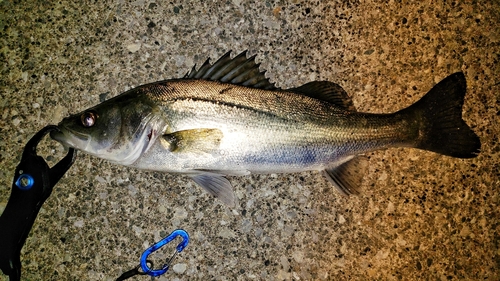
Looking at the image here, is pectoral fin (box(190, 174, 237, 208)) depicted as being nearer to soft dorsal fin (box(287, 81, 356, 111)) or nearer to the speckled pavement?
the speckled pavement

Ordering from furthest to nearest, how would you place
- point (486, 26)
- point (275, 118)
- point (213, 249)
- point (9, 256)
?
point (486, 26), point (213, 249), point (9, 256), point (275, 118)

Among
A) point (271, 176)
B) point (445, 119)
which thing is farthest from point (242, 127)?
point (445, 119)

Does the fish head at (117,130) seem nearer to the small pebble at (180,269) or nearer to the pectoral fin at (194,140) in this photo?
the pectoral fin at (194,140)

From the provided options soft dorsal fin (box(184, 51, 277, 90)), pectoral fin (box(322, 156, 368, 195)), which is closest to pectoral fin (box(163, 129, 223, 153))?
soft dorsal fin (box(184, 51, 277, 90))

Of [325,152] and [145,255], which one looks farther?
[145,255]

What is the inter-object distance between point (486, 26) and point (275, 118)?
1.85 metres

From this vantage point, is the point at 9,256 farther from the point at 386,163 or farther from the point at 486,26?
the point at 486,26

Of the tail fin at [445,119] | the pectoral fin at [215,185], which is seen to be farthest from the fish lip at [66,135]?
the tail fin at [445,119]

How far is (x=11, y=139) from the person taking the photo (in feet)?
7.80

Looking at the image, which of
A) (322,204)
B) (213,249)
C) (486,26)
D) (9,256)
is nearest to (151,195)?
(213,249)

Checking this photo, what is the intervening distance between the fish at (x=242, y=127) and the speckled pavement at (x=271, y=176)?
0.28m

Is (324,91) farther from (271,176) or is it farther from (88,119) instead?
(88,119)

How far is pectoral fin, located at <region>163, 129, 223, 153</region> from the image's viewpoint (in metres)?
1.97

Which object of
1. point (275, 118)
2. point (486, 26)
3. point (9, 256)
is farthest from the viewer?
point (486, 26)
